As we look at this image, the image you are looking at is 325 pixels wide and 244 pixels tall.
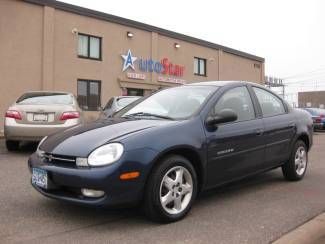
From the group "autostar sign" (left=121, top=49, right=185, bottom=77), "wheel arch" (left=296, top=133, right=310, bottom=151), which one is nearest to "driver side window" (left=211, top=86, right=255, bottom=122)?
"wheel arch" (left=296, top=133, right=310, bottom=151)

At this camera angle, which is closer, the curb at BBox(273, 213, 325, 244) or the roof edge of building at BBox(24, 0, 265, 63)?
the curb at BBox(273, 213, 325, 244)

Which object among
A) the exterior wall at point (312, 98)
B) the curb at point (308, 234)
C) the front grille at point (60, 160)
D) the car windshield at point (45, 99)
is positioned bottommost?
the curb at point (308, 234)

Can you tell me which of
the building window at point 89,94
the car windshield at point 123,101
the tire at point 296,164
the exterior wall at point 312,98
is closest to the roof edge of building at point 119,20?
the building window at point 89,94

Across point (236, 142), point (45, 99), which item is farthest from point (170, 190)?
point (45, 99)

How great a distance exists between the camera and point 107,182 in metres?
4.07

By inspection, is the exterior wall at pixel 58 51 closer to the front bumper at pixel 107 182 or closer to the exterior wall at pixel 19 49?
the exterior wall at pixel 19 49

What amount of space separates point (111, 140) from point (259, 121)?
7.70 feet

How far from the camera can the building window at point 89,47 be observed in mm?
20219

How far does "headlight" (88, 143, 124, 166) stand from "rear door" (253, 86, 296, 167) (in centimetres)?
245

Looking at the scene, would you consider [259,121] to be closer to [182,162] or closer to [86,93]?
[182,162]

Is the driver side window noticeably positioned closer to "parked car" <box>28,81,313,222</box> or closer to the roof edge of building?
"parked car" <box>28,81,313,222</box>

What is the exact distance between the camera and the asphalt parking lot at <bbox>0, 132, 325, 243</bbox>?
160 inches

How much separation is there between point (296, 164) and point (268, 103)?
1.12 metres

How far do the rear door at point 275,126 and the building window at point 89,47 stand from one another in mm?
14758
